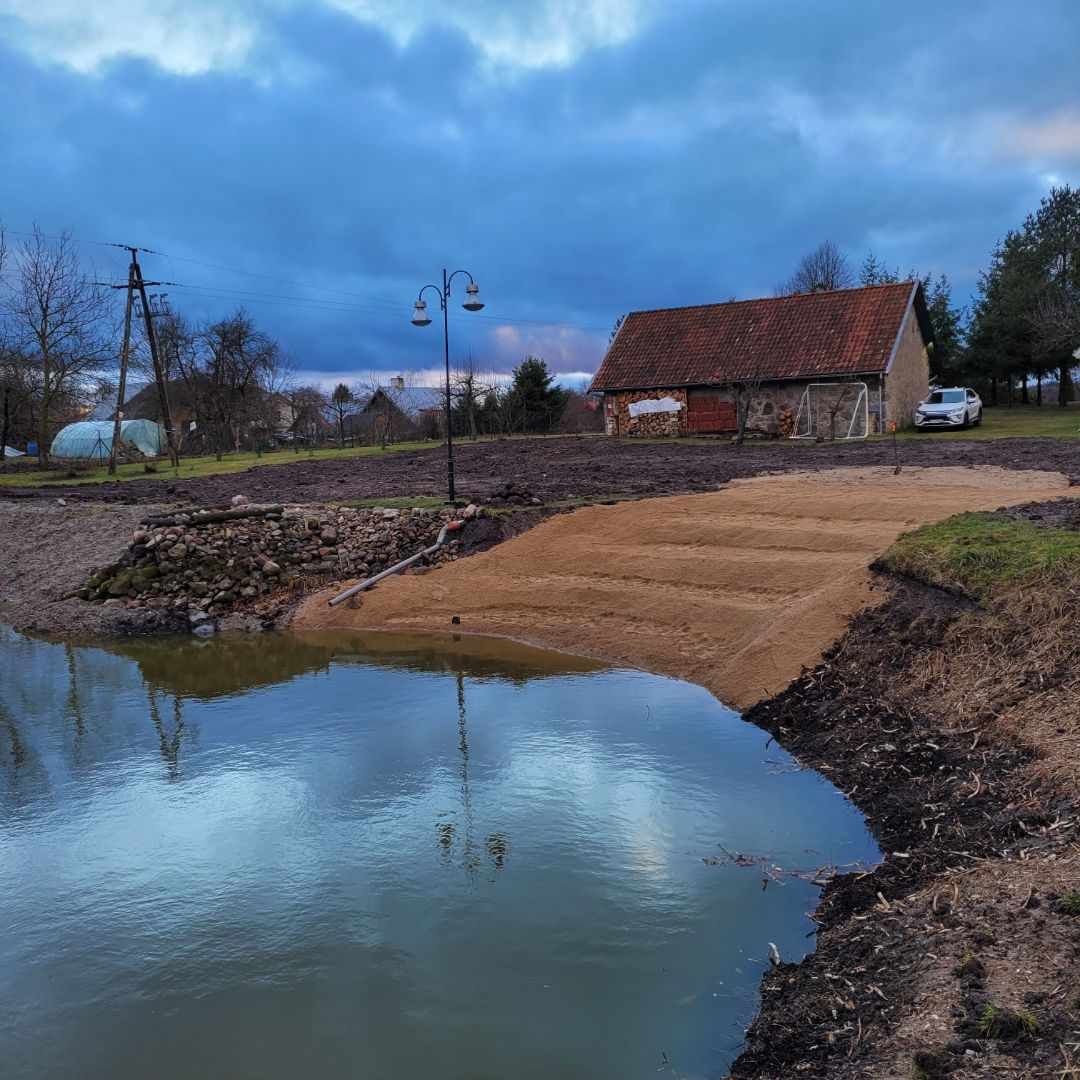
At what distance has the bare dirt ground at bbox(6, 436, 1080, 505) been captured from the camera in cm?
2017

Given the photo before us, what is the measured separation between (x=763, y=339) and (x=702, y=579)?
2516 centimetres

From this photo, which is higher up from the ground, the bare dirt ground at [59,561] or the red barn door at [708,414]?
the red barn door at [708,414]

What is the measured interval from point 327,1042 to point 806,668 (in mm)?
6943

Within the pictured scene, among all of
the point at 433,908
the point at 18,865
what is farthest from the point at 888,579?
the point at 18,865

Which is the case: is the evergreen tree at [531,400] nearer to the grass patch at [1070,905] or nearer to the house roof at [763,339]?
the house roof at [763,339]

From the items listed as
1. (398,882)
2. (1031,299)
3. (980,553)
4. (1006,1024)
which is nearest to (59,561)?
(398,882)

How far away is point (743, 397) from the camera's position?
33.1 meters

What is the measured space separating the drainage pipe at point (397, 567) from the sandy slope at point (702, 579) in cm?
19

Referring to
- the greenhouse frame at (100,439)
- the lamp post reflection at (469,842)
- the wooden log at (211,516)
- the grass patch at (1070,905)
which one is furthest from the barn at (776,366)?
the grass patch at (1070,905)

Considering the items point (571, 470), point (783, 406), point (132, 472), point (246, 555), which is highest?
point (783, 406)

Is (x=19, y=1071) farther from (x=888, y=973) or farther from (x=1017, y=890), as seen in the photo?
(x=1017, y=890)

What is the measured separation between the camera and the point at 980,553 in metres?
10.4

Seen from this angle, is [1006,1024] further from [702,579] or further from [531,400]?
[531,400]

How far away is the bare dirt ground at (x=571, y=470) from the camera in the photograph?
794 inches
